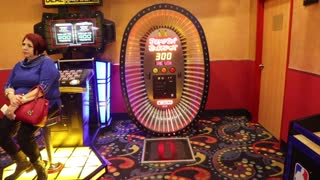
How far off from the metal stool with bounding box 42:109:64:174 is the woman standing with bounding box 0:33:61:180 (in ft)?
0.54

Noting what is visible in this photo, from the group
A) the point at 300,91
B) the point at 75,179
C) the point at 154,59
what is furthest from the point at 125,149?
A: the point at 300,91

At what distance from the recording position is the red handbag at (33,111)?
2047 mm

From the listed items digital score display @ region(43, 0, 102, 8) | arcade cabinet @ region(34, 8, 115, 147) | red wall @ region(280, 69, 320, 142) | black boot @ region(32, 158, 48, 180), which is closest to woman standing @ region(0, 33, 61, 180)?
black boot @ region(32, 158, 48, 180)

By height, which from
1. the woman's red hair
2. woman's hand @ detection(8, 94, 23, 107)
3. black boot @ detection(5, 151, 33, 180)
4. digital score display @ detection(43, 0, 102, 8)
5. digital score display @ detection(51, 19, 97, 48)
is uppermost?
digital score display @ detection(43, 0, 102, 8)

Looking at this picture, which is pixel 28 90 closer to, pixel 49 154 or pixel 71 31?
pixel 49 154

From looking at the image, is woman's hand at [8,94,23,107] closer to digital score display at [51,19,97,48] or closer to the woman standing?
the woman standing

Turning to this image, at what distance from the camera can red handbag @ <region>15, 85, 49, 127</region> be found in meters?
2.05

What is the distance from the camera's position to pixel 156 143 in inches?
128

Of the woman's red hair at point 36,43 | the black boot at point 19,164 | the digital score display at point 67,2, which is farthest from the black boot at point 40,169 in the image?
the digital score display at point 67,2

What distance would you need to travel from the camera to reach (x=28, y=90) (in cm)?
219

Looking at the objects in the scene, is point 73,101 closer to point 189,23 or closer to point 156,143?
point 156,143

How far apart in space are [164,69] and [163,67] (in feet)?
0.09

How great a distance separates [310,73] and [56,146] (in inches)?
112

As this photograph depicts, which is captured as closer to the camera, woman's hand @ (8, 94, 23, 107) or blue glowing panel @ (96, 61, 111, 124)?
woman's hand @ (8, 94, 23, 107)
